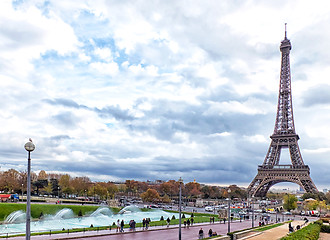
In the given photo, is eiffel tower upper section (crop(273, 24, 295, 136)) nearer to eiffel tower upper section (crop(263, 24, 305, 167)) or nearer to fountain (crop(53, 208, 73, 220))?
eiffel tower upper section (crop(263, 24, 305, 167))

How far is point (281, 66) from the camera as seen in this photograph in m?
121

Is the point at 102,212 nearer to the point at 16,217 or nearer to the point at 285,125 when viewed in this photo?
the point at 16,217

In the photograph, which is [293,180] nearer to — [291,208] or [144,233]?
[291,208]

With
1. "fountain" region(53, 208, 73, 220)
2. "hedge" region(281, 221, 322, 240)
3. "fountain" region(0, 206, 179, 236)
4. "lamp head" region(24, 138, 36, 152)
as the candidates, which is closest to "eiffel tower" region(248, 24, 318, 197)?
"fountain" region(0, 206, 179, 236)

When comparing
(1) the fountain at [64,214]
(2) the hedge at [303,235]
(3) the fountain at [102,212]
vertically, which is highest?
(2) the hedge at [303,235]

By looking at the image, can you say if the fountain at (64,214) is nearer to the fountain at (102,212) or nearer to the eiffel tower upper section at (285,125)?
the fountain at (102,212)

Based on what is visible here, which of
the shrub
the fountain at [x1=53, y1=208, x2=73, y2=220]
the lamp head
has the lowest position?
the fountain at [x1=53, y1=208, x2=73, y2=220]

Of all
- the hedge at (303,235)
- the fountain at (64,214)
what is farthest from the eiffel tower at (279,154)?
the hedge at (303,235)

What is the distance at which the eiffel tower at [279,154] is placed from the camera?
340 ft

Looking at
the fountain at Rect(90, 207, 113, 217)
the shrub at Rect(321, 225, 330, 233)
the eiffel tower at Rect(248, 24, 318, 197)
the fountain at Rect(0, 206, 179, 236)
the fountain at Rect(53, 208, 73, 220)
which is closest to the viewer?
the fountain at Rect(0, 206, 179, 236)

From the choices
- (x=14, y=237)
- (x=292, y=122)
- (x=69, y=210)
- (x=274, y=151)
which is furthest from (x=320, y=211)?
(x=14, y=237)

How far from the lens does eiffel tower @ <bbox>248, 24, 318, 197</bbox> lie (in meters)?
104

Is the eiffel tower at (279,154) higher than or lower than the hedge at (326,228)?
higher

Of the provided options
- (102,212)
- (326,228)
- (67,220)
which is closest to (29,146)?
(67,220)
